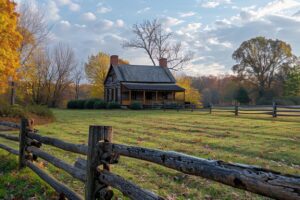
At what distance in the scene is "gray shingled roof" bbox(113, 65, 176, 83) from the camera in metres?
46.4

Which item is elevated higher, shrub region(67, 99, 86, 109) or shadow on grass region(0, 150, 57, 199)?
shrub region(67, 99, 86, 109)

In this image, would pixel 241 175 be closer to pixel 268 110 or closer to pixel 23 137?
pixel 23 137

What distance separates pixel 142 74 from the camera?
47562mm

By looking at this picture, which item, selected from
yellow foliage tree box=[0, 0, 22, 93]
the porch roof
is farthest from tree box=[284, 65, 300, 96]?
yellow foliage tree box=[0, 0, 22, 93]

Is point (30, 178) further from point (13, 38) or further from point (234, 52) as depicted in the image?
point (234, 52)

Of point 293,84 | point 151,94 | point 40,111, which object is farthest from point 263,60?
point 40,111

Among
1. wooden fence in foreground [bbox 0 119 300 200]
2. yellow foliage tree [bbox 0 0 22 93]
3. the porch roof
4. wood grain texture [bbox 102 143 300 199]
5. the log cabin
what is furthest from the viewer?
the log cabin

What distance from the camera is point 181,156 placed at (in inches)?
122

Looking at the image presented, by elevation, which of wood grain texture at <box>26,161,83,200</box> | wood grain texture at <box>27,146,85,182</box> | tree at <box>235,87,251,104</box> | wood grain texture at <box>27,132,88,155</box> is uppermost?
tree at <box>235,87,251,104</box>

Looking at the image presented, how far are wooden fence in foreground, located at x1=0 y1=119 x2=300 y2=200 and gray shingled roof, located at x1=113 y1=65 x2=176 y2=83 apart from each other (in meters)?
39.3

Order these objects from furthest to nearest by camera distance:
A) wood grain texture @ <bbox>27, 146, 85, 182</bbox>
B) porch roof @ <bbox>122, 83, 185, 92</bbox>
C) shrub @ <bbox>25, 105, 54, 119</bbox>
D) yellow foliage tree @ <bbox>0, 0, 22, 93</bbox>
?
1. porch roof @ <bbox>122, 83, 185, 92</bbox>
2. shrub @ <bbox>25, 105, 54, 119</bbox>
3. yellow foliage tree @ <bbox>0, 0, 22, 93</bbox>
4. wood grain texture @ <bbox>27, 146, 85, 182</bbox>

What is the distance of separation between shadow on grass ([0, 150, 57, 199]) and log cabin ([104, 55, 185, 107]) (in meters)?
35.9

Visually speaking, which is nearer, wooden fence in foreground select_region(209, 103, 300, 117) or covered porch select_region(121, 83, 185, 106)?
wooden fence in foreground select_region(209, 103, 300, 117)

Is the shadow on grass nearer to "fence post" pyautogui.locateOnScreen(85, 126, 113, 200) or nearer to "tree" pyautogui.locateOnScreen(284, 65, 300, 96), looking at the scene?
"fence post" pyautogui.locateOnScreen(85, 126, 113, 200)
